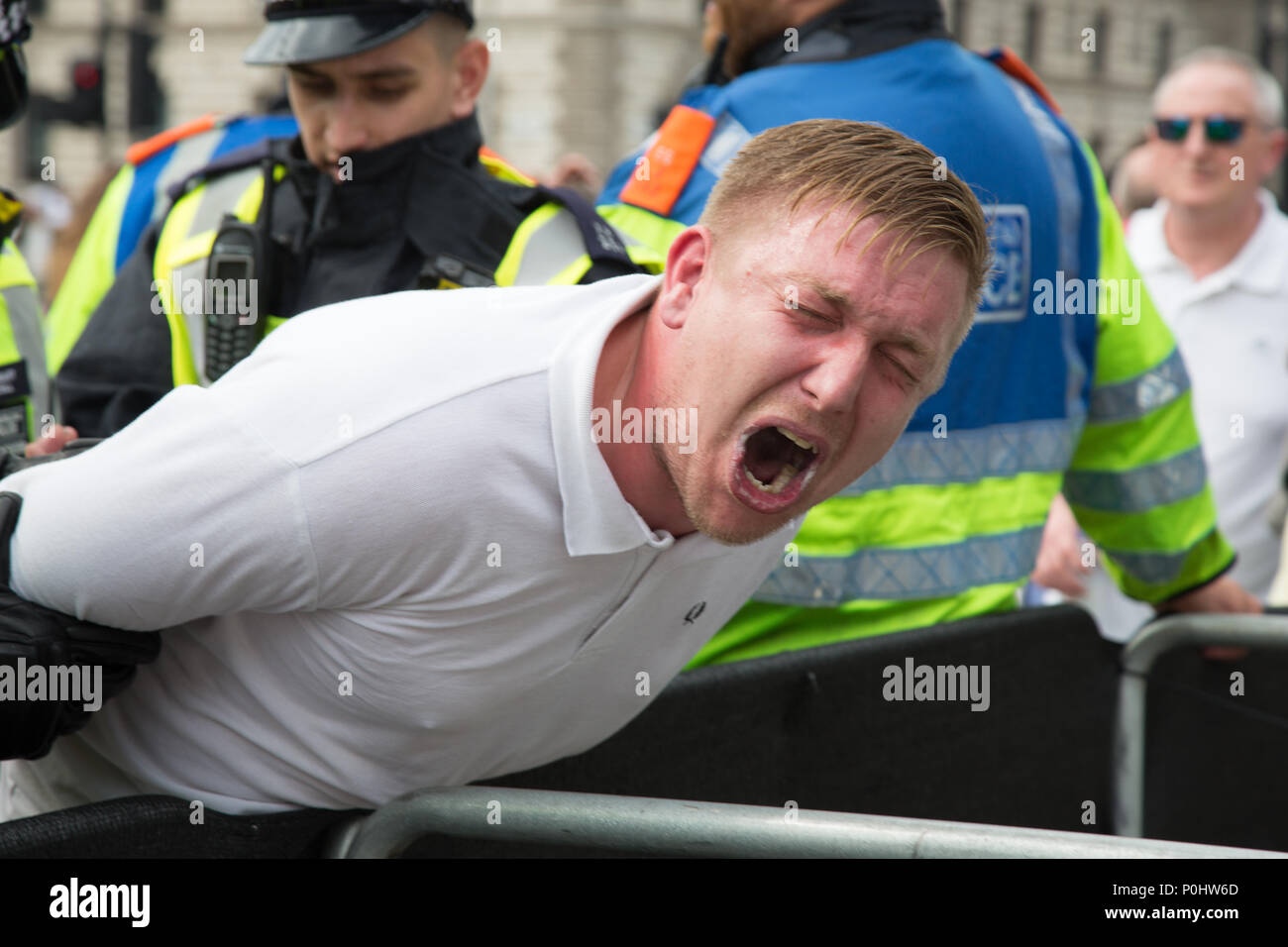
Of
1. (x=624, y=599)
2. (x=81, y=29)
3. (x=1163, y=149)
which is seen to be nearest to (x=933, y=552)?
(x=624, y=599)

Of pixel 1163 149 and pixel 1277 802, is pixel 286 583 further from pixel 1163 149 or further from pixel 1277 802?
pixel 1163 149

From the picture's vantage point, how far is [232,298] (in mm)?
3090

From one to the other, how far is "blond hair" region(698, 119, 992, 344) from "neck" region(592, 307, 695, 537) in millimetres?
186

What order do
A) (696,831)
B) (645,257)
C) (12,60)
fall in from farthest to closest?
(12,60)
(645,257)
(696,831)

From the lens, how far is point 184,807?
2082 mm

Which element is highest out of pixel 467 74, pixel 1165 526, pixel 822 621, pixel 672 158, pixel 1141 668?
pixel 467 74

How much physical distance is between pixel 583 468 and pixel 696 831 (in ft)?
1.51

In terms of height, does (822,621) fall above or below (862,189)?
below

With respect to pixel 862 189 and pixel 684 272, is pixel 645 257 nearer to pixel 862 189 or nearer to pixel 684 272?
pixel 684 272

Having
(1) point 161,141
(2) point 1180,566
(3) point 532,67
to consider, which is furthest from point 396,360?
(3) point 532,67

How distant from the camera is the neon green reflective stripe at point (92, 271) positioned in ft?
14.1

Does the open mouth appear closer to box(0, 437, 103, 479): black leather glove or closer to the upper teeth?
the upper teeth

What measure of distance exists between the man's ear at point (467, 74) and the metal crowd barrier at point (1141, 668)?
5.83ft

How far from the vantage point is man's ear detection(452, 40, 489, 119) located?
135 inches
